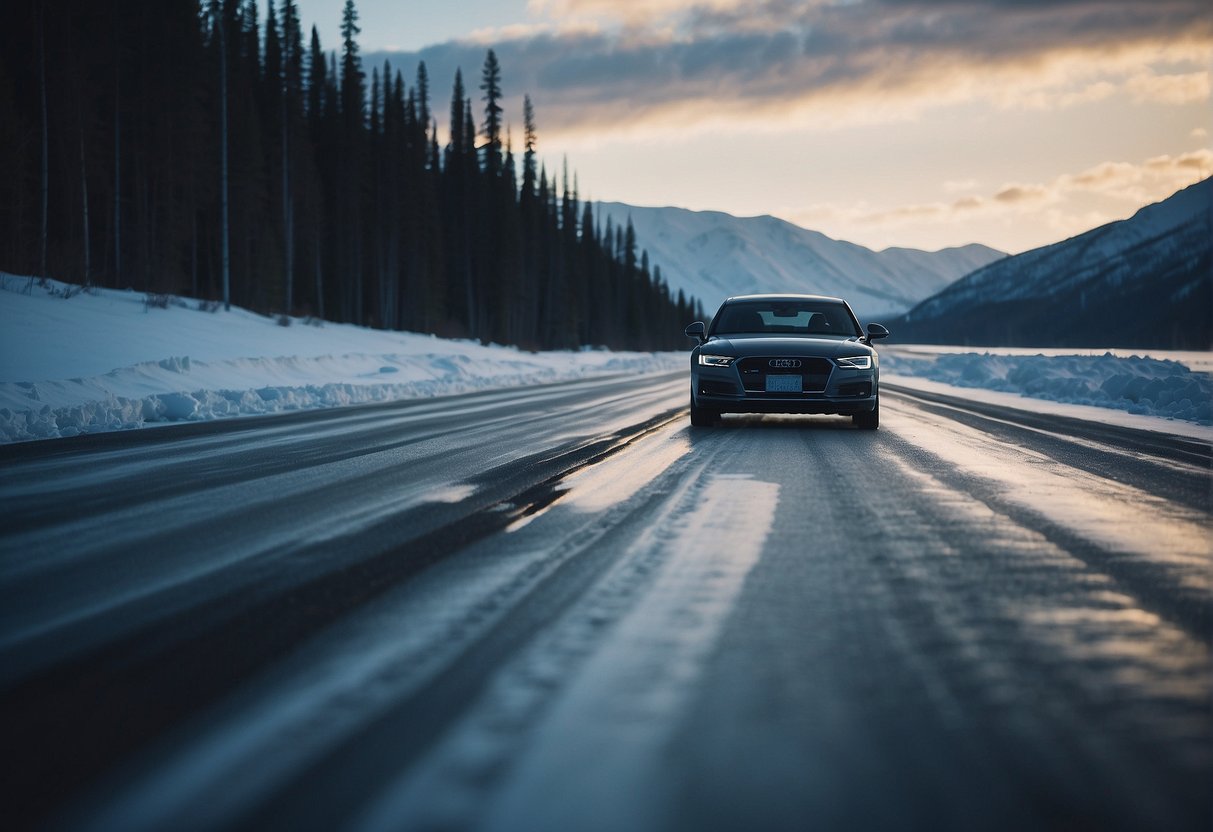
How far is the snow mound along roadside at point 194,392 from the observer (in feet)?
40.7

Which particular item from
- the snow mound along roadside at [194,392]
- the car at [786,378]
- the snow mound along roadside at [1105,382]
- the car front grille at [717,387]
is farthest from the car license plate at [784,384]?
the snow mound along roadside at [194,392]

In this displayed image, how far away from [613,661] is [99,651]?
1725 mm

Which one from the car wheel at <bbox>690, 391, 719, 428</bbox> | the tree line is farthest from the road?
the tree line

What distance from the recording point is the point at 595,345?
4665 inches

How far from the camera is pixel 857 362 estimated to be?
479 inches

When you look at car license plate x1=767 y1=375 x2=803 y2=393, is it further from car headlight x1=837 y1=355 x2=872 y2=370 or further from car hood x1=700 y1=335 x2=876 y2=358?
car headlight x1=837 y1=355 x2=872 y2=370

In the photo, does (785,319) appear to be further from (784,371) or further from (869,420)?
(869,420)

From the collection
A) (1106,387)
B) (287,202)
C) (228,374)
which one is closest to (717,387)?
(1106,387)

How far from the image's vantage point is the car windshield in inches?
546

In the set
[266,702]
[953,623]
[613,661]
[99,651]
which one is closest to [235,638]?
[99,651]

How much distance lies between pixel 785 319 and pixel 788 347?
2139mm

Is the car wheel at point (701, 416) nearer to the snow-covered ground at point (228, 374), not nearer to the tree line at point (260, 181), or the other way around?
the snow-covered ground at point (228, 374)

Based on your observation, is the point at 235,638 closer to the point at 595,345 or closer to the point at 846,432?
the point at 846,432

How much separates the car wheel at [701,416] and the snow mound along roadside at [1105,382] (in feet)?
22.5
